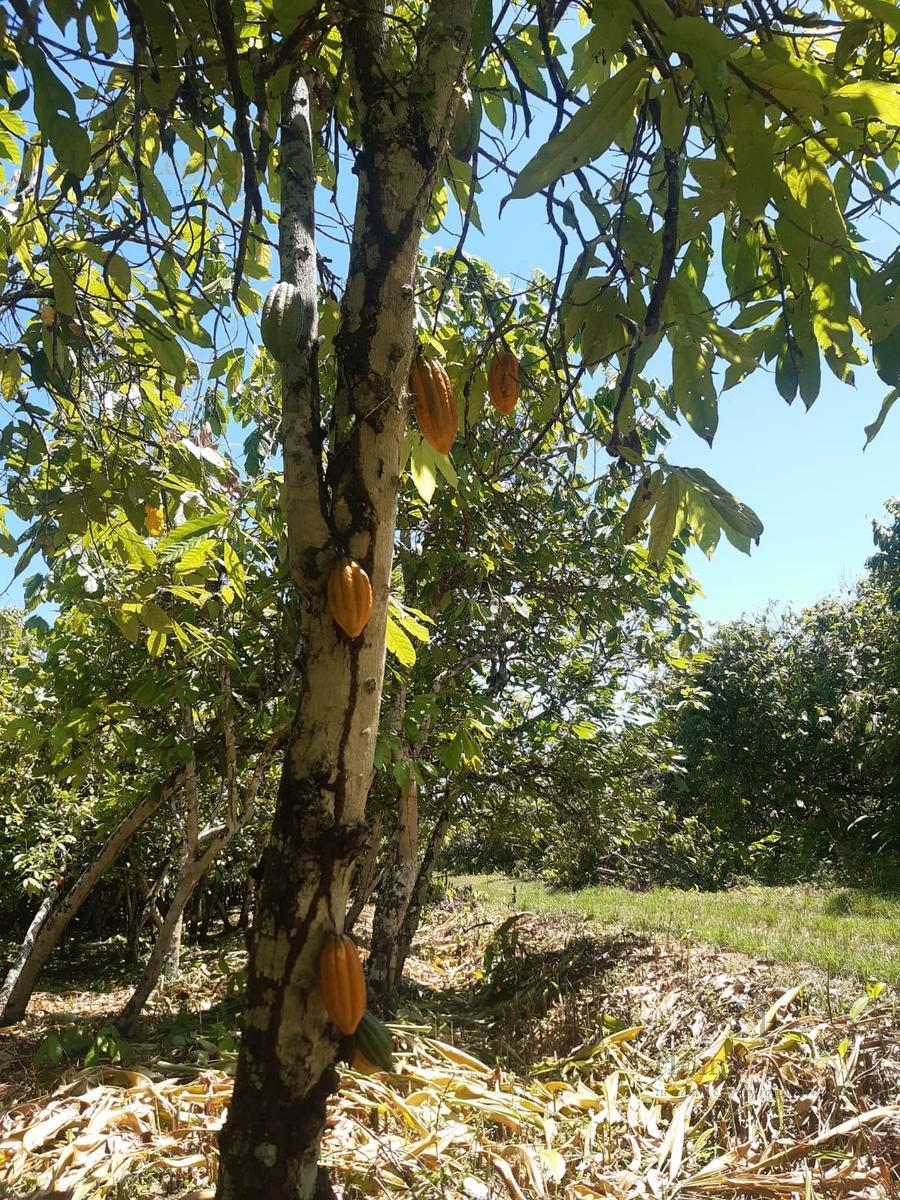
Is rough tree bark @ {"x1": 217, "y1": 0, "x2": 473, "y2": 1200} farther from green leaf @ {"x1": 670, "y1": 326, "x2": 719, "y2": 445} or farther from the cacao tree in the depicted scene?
green leaf @ {"x1": 670, "y1": 326, "x2": 719, "y2": 445}

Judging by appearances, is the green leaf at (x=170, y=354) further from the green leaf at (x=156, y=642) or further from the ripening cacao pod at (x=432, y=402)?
the green leaf at (x=156, y=642)

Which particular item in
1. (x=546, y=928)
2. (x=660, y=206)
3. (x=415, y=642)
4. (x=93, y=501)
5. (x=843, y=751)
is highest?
(x=843, y=751)

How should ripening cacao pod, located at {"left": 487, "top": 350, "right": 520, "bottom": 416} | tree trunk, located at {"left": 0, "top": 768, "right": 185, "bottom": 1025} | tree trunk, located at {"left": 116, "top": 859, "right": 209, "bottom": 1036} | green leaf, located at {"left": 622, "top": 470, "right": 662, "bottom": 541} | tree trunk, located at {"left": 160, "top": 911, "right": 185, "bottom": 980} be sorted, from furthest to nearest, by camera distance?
tree trunk, located at {"left": 160, "top": 911, "right": 185, "bottom": 980} → tree trunk, located at {"left": 0, "top": 768, "right": 185, "bottom": 1025} → tree trunk, located at {"left": 116, "top": 859, "right": 209, "bottom": 1036} → ripening cacao pod, located at {"left": 487, "top": 350, "right": 520, "bottom": 416} → green leaf, located at {"left": 622, "top": 470, "right": 662, "bottom": 541}

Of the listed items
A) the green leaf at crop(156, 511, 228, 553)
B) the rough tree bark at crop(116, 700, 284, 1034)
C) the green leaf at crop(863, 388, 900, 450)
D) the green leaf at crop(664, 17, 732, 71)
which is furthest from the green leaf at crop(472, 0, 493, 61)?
the rough tree bark at crop(116, 700, 284, 1034)

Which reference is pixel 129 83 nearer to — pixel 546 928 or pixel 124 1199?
pixel 124 1199

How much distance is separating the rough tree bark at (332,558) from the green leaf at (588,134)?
40 centimetres

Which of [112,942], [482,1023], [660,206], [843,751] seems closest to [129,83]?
[660,206]

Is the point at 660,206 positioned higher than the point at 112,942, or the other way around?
the point at 660,206

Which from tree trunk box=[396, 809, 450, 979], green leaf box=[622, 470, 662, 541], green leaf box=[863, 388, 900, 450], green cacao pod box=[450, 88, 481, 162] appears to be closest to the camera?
green leaf box=[863, 388, 900, 450]

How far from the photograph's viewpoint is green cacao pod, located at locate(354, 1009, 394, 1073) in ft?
4.08

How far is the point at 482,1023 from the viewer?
4770 millimetres

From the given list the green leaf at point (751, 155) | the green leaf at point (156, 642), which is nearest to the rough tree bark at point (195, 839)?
the green leaf at point (156, 642)

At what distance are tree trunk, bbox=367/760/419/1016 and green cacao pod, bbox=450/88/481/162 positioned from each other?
3.77 metres

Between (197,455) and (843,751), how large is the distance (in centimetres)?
1193
